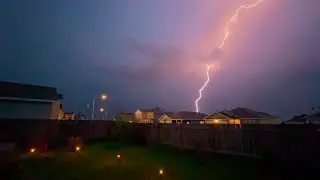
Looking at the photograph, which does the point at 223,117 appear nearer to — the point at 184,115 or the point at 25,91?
the point at 184,115

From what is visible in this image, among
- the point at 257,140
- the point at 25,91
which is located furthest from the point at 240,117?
the point at 257,140

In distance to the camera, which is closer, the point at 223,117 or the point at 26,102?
the point at 26,102

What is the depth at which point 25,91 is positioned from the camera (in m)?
30.3

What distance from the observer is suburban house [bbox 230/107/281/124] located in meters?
39.3

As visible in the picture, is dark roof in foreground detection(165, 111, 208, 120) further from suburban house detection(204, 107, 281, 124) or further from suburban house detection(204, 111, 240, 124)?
suburban house detection(204, 111, 240, 124)

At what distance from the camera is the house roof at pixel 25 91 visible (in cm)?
2819

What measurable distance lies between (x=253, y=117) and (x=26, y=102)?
26002mm

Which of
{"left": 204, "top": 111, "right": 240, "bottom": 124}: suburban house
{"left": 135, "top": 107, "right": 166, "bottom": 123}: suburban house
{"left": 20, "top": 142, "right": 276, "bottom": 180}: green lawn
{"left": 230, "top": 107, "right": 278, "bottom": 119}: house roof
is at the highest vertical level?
{"left": 135, "top": 107, "right": 166, "bottom": 123}: suburban house

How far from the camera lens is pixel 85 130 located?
87.4 feet

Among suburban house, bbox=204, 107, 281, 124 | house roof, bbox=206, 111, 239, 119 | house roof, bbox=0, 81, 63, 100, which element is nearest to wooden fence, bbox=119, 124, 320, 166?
house roof, bbox=0, 81, 63, 100

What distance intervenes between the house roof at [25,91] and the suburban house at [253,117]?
71.3 ft

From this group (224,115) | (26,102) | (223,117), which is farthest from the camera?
(224,115)

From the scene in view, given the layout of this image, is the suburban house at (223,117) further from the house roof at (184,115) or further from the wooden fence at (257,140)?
the wooden fence at (257,140)

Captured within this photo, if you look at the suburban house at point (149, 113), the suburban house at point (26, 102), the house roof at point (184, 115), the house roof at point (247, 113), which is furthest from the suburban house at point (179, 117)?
the suburban house at point (26, 102)
